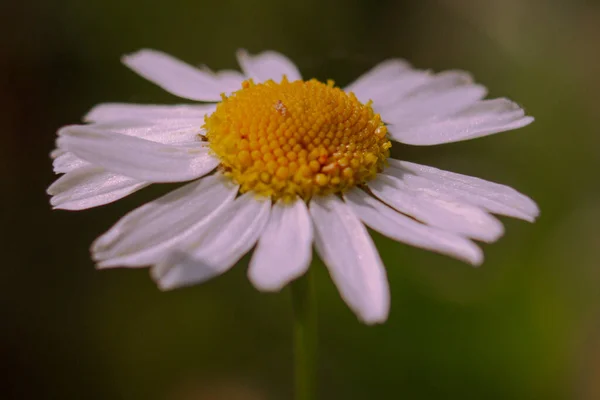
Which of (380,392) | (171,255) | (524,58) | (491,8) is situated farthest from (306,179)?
(491,8)

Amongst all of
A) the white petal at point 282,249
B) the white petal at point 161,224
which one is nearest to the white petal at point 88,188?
the white petal at point 161,224

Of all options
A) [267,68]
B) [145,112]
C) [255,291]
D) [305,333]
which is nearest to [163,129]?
[145,112]

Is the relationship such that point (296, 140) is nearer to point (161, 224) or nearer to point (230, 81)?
point (161, 224)

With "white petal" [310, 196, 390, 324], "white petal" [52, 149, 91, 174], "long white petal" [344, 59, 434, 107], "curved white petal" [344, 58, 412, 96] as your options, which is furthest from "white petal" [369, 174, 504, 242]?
"white petal" [52, 149, 91, 174]

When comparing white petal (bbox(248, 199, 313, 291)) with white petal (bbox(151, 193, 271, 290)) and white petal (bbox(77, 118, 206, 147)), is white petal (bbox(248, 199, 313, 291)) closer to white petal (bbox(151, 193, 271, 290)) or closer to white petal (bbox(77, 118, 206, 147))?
white petal (bbox(151, 193, 271, 290))

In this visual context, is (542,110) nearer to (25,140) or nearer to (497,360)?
(497,360)

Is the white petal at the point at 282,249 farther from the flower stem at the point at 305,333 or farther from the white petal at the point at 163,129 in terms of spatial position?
the white petal at the point at 163,129
